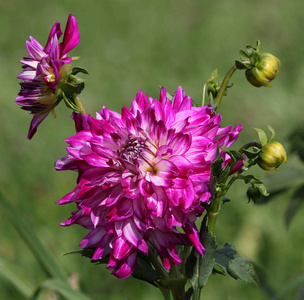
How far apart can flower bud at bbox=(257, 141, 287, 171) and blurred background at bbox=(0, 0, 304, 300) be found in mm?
573

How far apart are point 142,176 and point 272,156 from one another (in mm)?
147

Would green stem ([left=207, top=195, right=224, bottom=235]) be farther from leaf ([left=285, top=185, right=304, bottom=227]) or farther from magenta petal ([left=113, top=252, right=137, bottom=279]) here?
leaf ([left=285, top=185, right=304, bottom=227])

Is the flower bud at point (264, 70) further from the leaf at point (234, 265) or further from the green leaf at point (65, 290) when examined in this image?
the green leaf at point (65, 290)

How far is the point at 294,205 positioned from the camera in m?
1.28

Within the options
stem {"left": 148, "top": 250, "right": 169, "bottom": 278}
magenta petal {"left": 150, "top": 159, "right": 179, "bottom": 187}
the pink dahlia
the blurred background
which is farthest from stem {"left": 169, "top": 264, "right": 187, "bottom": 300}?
the blurred background

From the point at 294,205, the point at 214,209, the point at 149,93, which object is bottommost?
the point at 149,93

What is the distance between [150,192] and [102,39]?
2.53 meters

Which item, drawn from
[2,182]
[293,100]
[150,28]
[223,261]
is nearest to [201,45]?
[150,28]

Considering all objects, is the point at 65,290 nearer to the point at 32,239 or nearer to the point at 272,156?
the point at 32,239

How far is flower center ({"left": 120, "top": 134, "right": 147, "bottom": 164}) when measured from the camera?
71cm

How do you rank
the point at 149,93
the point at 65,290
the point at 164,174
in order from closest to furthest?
the point at 164,174, the point at 65,290, the point at 149,93

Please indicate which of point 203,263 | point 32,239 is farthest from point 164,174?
point 32,239

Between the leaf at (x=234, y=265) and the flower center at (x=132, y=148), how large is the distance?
0.18 meters

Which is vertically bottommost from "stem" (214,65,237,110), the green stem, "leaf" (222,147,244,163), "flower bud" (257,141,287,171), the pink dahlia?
the green stem
